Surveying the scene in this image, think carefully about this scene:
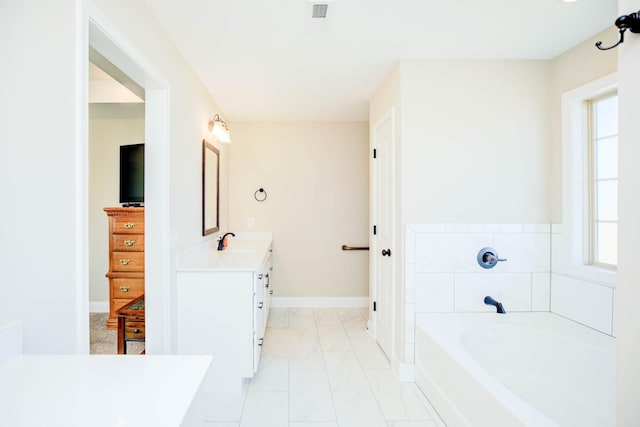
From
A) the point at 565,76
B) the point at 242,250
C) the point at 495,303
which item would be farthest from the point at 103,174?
the point at 565,76

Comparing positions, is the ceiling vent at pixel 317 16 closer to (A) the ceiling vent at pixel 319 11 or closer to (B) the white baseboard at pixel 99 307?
(A) the ceiling vent at pixel 319 11

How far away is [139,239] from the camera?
3.11 meters

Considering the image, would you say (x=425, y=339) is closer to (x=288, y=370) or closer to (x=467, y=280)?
(x=467, y=280)

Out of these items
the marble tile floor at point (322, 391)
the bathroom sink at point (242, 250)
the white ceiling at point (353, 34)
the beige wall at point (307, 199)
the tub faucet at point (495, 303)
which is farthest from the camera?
the beige wall at point (307, 199)

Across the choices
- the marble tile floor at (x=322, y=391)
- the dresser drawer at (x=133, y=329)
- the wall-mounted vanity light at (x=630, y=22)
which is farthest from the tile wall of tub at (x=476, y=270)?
the dresser drawer at (x=133, y=329)

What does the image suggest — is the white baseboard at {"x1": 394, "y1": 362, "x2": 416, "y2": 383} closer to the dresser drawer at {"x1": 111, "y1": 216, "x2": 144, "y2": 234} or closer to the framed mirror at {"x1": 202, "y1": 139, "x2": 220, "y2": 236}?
the framed mirror at {"x1": 202, "y1": 139, "x2": 220, "y2": 236}

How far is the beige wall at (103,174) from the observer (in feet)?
12.6

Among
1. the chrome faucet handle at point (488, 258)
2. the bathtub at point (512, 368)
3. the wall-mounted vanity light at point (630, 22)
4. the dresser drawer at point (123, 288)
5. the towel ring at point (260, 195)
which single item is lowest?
the bathtub at point (512, 368)

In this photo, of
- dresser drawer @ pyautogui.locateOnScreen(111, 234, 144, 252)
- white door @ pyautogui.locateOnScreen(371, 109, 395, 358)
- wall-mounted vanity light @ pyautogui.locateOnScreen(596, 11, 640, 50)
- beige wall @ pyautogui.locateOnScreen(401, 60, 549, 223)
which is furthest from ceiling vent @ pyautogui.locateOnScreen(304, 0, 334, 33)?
dresser drawer @ pyautogui.locateOnScreen(111, 234, 144, 252)

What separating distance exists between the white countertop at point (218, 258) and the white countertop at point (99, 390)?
1283mm

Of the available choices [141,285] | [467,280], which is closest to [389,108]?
[467,280]

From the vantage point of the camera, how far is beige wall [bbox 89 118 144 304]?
3854 millimetres

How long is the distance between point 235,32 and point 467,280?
240 cm

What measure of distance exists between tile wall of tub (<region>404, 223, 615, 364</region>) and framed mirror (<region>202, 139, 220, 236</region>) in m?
1.82
